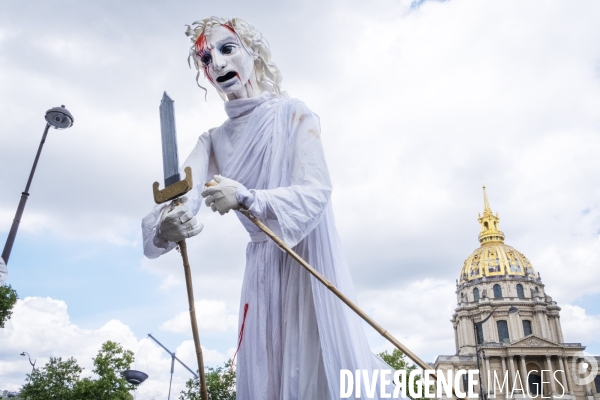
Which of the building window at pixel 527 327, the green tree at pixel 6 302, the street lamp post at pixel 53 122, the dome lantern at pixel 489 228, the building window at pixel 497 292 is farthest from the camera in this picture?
the dome lantern at pixel 489 228

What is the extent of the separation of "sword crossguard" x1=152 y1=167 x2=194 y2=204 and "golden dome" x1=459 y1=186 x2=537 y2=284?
80160 millimetres

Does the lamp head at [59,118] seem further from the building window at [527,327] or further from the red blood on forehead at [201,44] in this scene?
the building window at [527,327]

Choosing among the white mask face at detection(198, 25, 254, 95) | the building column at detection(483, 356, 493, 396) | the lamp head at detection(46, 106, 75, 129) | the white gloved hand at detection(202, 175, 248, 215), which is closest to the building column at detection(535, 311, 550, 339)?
the building column at detection(483, 356, 493, 396)

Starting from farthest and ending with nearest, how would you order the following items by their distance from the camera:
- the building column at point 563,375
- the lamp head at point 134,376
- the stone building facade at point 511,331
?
1. the stone building facade at point 511,331
2. the building column at point 563,375
3. the lamp head at point 134,376

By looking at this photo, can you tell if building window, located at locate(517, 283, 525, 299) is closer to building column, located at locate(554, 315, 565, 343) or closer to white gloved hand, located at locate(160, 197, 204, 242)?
building column, located at locate(554, 315, 565, 343)

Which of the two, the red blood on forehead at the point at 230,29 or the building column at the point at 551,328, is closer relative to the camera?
the red blood on forehead at the point at 230,29

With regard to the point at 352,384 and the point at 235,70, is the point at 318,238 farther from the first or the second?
the point at 235,70

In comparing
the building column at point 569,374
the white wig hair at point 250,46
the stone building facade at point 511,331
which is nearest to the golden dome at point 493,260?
the stone building facade at point 511,331

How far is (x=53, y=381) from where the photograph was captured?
91.4 ft

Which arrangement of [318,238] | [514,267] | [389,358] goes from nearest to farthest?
[318,238] → [389,358] → [514,267]

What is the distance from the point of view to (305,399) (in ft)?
9.25

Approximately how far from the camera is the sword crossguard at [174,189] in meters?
2.67

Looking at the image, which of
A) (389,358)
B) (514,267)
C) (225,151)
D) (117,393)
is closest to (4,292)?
(117,393)

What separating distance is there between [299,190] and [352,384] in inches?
46.1
